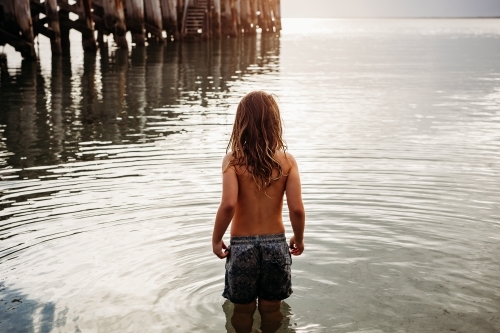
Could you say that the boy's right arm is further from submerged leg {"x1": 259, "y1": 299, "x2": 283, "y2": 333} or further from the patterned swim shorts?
submerged leg {"x1": 259, "y1": 299, "x2": 283, "y2": 333}

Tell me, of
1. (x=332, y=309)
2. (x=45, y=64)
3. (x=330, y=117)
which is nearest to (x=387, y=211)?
(x=332, y=309)

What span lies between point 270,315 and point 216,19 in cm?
3851

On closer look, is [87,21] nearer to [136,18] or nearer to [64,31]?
[64,31]

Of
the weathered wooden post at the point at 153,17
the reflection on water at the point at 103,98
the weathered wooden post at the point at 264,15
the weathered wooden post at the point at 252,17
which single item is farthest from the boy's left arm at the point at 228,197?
the weathered wooden post at the point at 264,15

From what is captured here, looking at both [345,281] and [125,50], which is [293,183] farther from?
[125,50]

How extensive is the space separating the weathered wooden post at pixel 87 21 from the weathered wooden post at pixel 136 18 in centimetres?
294

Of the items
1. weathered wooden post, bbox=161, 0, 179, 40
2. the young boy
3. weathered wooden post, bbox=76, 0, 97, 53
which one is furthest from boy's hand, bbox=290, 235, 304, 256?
weathered wooden post, bbox=161, 0, 179, 40

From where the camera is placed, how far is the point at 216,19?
137 ft

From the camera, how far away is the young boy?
411 cm

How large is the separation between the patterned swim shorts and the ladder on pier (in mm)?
35454

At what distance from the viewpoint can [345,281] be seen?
5.52 meters

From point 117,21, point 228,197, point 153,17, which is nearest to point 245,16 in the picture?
point 153,17

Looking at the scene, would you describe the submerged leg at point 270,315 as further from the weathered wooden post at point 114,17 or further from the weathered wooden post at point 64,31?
the weathered wooden post at point 114,17

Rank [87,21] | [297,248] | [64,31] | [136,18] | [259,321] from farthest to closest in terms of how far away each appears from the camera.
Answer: [136,18]
[64,31]
[87,21]
[259,321]
[297,248]
